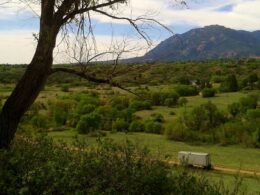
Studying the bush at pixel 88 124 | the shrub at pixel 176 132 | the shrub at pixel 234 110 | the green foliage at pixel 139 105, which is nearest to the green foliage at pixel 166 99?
the green foliage at pixel 139 105

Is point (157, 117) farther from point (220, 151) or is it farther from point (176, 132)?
point (220, 151)

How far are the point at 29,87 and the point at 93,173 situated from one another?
2.31 metres

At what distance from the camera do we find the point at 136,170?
6.98 metres

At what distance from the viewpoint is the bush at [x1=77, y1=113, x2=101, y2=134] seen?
42219 mm

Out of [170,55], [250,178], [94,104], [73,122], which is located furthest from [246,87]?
[170,55]

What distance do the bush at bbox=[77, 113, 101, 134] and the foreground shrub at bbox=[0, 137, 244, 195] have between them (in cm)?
3421

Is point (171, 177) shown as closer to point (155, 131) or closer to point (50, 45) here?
point (50, 45)

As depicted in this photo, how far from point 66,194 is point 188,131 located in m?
36.3

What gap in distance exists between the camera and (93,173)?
22.4 ft

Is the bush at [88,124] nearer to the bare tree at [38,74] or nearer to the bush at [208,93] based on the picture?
the bush at [208,93]

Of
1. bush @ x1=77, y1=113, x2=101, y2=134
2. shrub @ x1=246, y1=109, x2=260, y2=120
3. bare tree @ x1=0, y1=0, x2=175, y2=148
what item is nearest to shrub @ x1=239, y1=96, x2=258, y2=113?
shrub @ x1=246, y1=109, x2=260, y2=120

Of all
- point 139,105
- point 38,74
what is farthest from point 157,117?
point 38,74

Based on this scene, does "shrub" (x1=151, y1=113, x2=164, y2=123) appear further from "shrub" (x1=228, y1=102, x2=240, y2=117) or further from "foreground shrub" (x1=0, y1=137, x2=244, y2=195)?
"foreground shrub" (x1=0, y1=137, x2=244, y2=195)

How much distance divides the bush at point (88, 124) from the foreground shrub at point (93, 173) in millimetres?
34208
